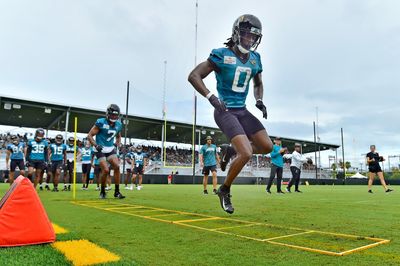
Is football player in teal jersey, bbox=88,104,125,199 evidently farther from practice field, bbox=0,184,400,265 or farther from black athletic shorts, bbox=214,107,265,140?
black athletic shorts, bbox=214,107,265,140

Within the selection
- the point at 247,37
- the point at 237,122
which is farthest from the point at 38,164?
the point at 247,37

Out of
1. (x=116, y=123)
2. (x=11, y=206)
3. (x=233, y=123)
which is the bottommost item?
(x=11, y=206)

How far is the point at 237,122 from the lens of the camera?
4.54 meters

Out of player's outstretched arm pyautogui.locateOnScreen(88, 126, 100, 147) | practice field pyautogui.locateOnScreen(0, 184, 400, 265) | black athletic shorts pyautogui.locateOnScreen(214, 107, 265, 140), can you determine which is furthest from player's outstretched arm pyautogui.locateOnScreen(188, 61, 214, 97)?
player's outstretched arm pyautogui.locateOnScreen(88, 126, 100, 147)

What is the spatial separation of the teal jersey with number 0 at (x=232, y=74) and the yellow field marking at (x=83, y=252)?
279 centimetres

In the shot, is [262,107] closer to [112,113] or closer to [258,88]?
[258,88]

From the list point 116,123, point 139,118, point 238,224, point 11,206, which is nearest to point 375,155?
point 116,123

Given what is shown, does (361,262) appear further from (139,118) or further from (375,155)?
(139,118)

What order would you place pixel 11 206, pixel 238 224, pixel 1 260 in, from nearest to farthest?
pixel 1 260, pixel 11 206, pixel 238 224

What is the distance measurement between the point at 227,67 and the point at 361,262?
3.05 metres

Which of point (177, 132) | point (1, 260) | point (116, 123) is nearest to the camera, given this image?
point (1, 260)

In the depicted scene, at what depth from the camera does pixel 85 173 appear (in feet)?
46.6

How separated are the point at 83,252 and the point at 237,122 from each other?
2.67 meters

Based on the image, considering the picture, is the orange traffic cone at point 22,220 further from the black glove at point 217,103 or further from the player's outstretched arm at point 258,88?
the player's outstretched arm at point 258,88
